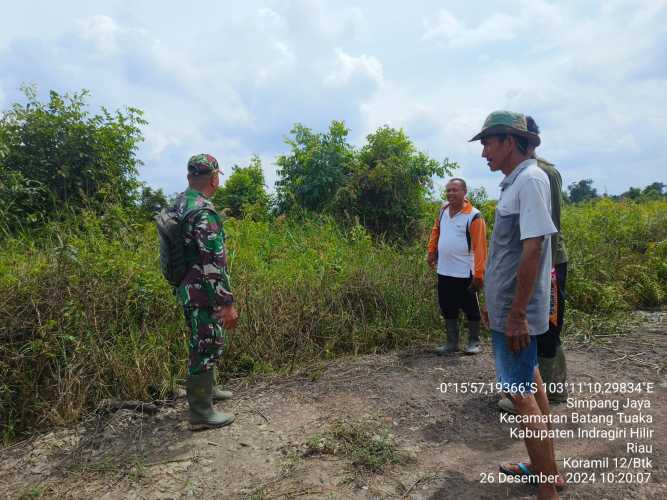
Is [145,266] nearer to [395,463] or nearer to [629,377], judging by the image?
[395,463]

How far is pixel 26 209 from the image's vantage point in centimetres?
618

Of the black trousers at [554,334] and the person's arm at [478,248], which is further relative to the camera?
the person's arm at [478,248]

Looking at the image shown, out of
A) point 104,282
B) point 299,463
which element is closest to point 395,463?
point 299,463

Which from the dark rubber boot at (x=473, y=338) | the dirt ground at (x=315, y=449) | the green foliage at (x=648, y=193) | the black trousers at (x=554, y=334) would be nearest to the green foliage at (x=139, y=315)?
the dirt ground at (x=315, y=449)

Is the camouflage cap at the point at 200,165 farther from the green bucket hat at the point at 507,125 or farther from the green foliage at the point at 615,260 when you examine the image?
the green foliage at the point at 615,260

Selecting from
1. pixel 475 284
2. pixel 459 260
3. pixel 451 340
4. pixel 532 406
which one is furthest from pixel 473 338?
pixel 532 406

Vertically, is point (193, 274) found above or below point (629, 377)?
above

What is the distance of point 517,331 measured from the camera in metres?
2.10

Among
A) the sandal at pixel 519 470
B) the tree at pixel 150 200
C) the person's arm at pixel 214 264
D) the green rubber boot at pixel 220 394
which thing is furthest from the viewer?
the tree at pixel 150 200

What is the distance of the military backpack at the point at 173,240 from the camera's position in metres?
2.98

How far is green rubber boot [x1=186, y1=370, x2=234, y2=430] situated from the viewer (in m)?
3.07

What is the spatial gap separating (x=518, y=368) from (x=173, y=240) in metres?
2.22

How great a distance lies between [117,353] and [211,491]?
1.60 metres

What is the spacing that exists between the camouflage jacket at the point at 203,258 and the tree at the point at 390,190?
19.7 ft
